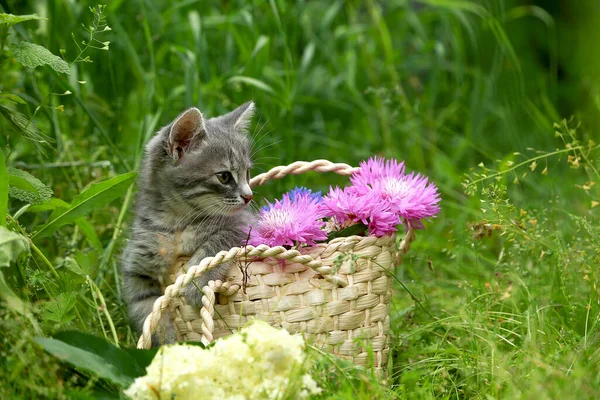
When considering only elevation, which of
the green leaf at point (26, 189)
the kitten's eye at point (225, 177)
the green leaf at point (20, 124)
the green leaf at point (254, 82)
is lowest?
the kitten's eye at point (225, 177)

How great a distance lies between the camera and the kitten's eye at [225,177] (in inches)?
94.4

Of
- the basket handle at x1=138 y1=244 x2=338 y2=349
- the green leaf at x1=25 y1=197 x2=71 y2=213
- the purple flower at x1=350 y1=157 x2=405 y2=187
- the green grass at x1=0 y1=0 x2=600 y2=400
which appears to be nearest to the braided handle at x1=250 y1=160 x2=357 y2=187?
the purple flower at x1=350 y1=157 x2=405 y2=187

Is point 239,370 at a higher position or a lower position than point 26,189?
lower

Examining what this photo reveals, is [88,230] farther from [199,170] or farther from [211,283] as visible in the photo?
[211,283]

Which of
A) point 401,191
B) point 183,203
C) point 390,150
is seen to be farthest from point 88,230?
point 390,150

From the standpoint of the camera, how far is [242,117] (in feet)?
8.61

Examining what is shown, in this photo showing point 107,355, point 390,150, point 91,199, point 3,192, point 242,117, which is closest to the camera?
point 107,355

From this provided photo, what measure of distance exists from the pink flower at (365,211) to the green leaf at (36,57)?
86cm

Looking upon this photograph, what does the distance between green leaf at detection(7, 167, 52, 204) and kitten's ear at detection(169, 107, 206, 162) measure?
0.43 meters

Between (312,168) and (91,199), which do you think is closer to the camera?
(91,199)

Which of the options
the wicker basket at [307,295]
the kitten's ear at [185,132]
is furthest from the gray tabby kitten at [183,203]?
the wicker basket at [307,295]

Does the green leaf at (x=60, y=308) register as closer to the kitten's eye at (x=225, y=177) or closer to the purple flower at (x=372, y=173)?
the kitten's eye at (x=225, y=177)

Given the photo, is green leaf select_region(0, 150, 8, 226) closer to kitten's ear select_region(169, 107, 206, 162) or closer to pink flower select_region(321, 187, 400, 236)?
kitten's ear select_region(169, 107, 206, 162)

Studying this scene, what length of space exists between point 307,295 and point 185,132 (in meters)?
0.72
